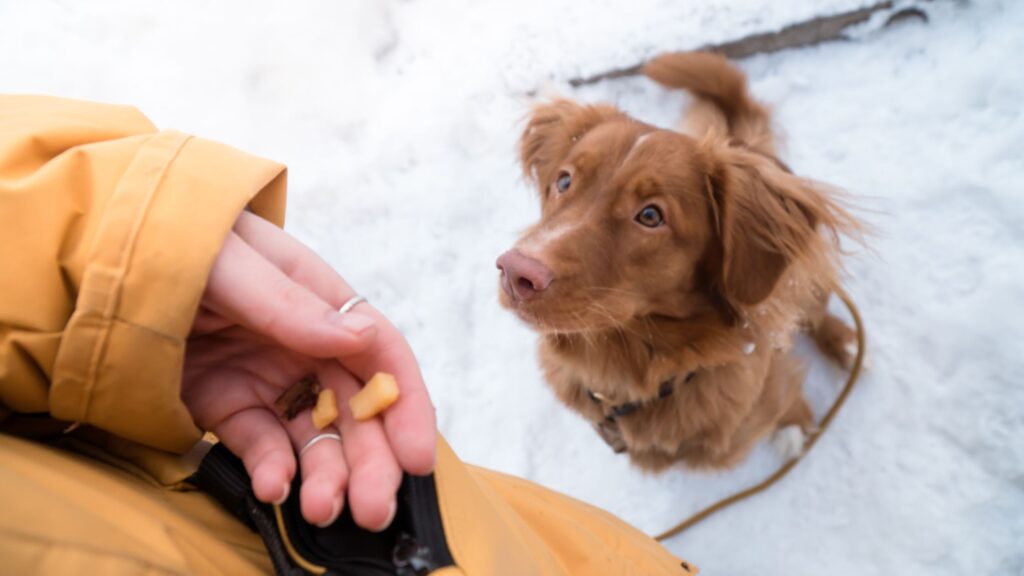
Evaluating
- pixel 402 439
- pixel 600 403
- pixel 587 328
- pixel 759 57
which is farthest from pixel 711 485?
pixel 759 57

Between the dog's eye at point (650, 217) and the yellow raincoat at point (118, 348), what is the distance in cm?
100

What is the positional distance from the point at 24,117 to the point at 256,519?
0.82 m

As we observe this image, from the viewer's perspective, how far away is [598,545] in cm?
143

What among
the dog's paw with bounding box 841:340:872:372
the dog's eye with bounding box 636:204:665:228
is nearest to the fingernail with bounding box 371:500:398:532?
the dog's eye with bounding box 636:204:665:228

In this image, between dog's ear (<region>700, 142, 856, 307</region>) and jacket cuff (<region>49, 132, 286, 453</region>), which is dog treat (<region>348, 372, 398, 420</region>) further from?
dog's ear (<region>700, 142, 856, 307</region>)

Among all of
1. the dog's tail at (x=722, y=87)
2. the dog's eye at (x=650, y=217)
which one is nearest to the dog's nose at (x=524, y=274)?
the dog's eye at (x=650, y=217)

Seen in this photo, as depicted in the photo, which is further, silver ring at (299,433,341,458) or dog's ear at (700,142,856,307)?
dog's ear at (700,142,856,307)

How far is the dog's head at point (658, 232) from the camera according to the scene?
166cm

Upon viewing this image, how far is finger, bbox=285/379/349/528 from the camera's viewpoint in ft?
2.96

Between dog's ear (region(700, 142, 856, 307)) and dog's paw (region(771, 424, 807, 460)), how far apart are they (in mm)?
988

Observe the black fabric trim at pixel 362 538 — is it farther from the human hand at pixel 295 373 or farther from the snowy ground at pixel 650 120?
the snowy ground at pixel 650 120

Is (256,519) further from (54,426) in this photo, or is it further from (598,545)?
(598,545)

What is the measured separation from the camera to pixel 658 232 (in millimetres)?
1753

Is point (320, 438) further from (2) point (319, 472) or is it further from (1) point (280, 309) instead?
(1) point (280, 309)
